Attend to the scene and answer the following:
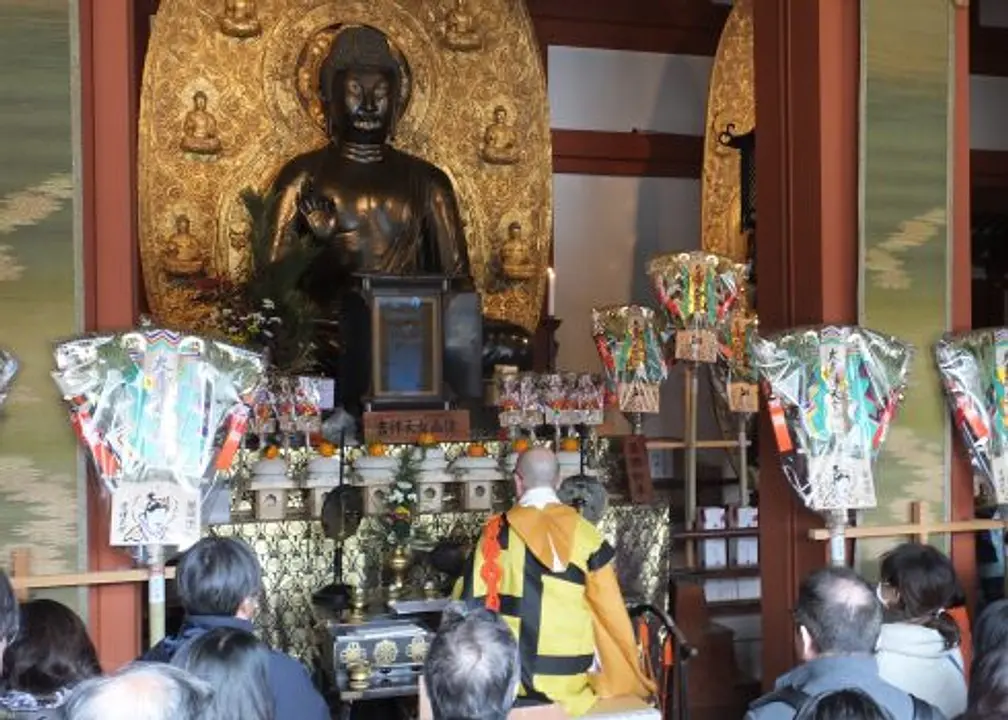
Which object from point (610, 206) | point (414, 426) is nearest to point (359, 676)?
point (414, 426)

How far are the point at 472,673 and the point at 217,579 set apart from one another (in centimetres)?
66

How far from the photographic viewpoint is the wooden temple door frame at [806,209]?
144 inches

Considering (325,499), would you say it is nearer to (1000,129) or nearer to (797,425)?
(797,425)

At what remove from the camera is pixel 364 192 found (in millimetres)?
7176

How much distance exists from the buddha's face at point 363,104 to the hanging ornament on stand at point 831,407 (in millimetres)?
4167

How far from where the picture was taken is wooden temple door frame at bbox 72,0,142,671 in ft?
10.2

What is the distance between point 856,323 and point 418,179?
409cm

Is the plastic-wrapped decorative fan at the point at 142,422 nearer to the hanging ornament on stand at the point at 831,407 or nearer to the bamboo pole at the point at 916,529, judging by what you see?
the hanging ornament on stand at the point at 831,407

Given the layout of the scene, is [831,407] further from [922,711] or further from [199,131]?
[199,131]

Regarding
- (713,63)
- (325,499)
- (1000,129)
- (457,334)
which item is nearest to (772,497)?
(325,499)

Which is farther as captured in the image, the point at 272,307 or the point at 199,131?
the point at 199,131

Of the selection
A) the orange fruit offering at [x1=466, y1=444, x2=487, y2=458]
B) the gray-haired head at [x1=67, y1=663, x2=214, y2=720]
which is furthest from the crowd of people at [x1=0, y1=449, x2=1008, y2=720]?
the orange fruit offering at [x1=466, y1=444, x2=487, y2=458]

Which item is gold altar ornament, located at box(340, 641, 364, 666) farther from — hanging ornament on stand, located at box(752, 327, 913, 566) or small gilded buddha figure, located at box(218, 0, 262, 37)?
small gilded buddha figure, located at box(218, 0, 262, 37)

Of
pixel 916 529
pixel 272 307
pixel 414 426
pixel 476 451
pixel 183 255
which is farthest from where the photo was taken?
pixel 183 255
